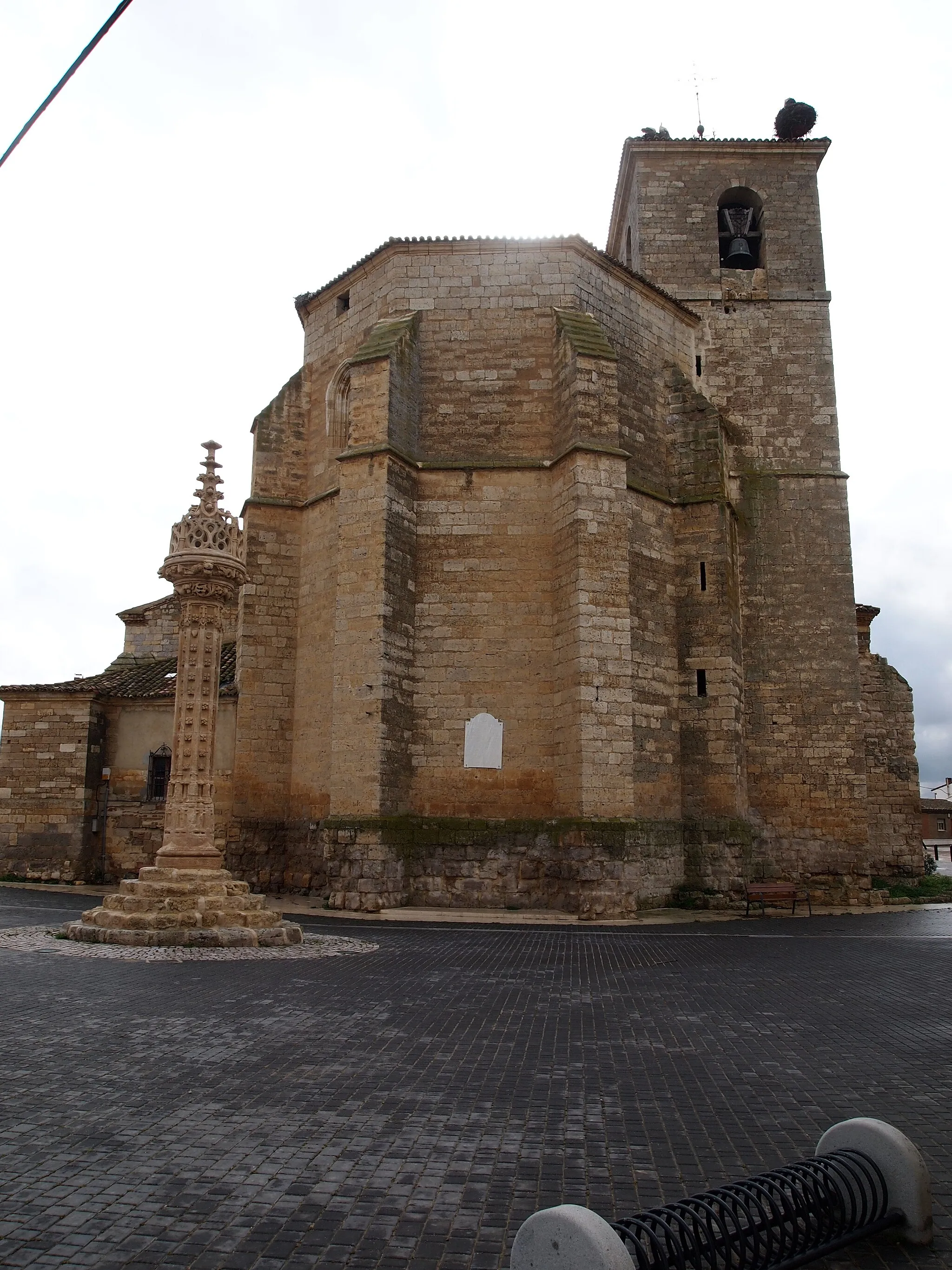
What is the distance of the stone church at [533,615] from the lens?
14.7 m

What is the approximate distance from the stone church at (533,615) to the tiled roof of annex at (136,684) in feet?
0.34

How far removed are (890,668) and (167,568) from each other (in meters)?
18.8

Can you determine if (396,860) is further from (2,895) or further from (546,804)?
(2,895)

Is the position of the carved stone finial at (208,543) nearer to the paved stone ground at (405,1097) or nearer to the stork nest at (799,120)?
the paved stone ground at (405,1097)

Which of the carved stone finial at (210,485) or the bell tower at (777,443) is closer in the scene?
the carved stone finial at (210,485)

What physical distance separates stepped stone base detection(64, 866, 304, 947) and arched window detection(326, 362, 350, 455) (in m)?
9.49

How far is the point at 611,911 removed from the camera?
44.6 feet

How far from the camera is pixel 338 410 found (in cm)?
1806

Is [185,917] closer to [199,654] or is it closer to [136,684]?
[199,654]

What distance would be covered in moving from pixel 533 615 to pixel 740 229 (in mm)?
12179

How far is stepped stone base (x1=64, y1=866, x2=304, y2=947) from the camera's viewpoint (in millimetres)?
10023

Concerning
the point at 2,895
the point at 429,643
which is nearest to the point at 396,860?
the point at 429,643

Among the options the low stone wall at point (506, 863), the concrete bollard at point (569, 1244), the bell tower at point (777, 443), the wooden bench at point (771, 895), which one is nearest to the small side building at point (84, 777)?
the low stone wall at point (506, 863)

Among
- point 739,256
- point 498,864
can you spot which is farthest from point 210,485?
point 739,256
